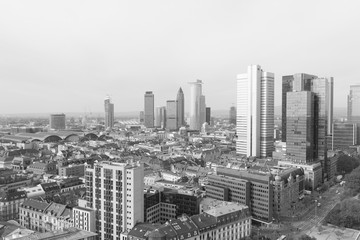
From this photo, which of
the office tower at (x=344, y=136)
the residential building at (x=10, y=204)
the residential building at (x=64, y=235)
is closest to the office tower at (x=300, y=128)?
the office tower at (x=344, y=136)

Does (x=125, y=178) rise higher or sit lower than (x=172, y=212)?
higher

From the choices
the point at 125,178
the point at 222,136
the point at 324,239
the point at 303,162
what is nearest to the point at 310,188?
the point at 303,162

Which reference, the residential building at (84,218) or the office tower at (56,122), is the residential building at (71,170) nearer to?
the residential building at (84,218)

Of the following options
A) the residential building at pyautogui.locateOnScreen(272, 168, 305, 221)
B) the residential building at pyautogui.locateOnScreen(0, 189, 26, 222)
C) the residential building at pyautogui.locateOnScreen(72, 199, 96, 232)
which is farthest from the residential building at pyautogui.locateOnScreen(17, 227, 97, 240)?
the residential building at pyautogui.locateOnScreen(272, 168, 305, 221)

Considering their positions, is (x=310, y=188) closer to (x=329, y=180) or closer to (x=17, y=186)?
(x=329, y=180)

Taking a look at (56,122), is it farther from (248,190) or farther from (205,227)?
(205,227)

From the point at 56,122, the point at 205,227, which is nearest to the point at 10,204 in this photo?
the point at 205,227
